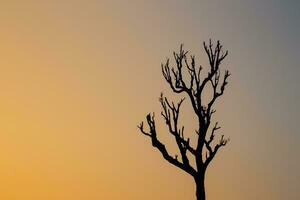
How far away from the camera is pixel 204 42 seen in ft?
51.2

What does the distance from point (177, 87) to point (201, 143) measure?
2126 mm

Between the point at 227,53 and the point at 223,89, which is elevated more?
the point at 227,53

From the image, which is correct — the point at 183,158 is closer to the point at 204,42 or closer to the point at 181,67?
the point at 181,67

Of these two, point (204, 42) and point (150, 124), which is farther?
point (204, 42)

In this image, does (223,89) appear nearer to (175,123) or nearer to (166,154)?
(175,123)

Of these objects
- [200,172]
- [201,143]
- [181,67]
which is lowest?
[200,172]

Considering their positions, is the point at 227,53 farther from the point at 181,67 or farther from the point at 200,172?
the point at 200,172

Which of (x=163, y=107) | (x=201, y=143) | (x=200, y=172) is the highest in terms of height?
(x=163, y=107)

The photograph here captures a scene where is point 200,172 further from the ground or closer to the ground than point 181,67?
closer to the ground

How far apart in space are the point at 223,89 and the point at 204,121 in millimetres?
1402

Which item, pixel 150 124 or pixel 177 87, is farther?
pixel 177 87

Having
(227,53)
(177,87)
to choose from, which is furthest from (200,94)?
(227,53)

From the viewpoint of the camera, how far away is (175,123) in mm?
14500

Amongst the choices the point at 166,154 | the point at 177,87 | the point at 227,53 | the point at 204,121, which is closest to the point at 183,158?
the point at 166,154
